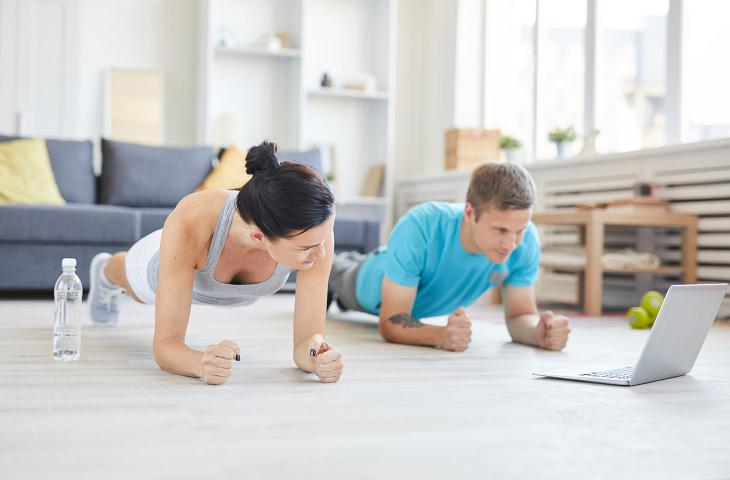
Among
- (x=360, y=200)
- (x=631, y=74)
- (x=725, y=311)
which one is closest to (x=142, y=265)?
(x=725, y=311)

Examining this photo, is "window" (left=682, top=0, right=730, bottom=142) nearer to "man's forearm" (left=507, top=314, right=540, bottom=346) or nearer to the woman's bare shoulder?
"man's forearm" (left=507, top=314, right=540, bottom=346)

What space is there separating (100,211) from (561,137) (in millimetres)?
2733

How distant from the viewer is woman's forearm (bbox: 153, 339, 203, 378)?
1810mm

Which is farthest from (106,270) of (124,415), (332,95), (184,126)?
(332,95)

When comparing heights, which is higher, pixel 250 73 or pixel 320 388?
pixel 250 73

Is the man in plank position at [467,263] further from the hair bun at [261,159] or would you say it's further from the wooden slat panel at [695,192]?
the wooden slat panel at [695,192]

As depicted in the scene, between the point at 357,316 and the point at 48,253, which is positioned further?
the point at 48,253

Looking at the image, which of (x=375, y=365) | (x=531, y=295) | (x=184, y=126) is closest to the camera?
(x=375, y=365)

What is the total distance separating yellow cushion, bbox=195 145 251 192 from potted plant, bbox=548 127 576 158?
1.90 meters

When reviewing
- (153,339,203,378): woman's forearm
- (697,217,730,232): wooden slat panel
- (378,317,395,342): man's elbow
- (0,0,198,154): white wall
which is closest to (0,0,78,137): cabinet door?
(0,0,198,154): white wall

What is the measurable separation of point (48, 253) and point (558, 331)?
2.85m

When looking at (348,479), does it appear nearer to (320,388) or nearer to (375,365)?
(320,388)

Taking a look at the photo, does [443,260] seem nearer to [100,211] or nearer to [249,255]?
[249,255]

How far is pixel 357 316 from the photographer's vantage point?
142 inches
